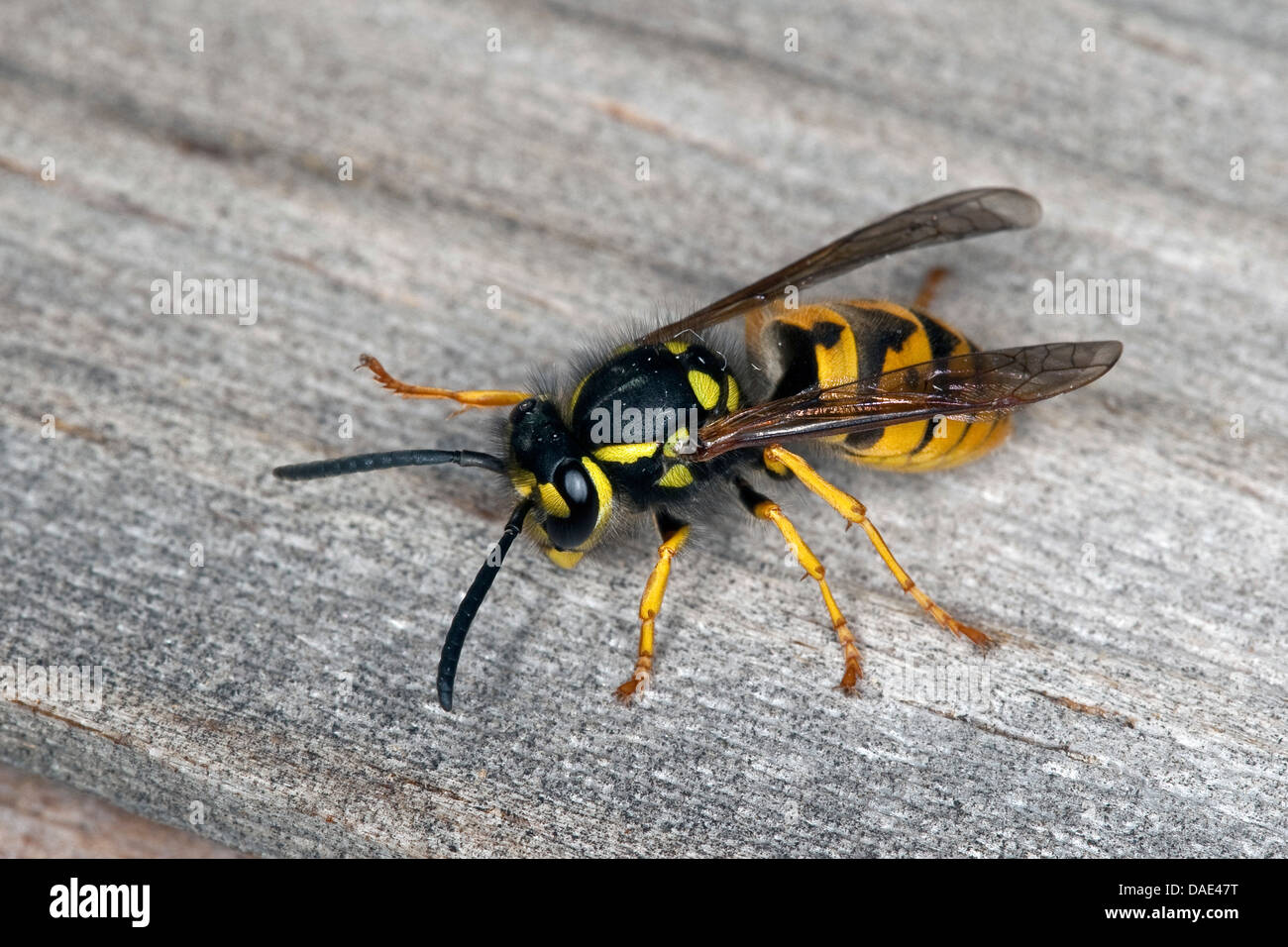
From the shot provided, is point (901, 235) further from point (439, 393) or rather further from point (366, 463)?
point (366, 463)

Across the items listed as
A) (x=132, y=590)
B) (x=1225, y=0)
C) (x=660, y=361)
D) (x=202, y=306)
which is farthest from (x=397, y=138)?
(x=1225, y=0)

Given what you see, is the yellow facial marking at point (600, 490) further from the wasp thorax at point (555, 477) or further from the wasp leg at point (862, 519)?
the wasp leg at point (862, 519)

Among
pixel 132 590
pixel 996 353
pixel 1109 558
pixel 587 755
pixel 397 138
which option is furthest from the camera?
pixel 397 138

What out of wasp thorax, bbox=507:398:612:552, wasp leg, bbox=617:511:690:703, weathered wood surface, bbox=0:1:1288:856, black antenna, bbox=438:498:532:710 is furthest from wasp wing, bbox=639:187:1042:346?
black antenna, bbox=438:498:532:710

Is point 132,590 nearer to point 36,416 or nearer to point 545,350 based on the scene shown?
point 36,416

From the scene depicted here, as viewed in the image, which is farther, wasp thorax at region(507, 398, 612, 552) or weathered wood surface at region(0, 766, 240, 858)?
wasp thorax at region(507, 398, 612, 552)

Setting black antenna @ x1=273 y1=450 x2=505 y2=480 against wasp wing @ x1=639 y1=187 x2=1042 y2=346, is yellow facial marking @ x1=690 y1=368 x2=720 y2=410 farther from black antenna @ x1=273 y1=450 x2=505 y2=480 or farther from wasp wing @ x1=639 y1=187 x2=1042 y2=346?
black antenna @ x1=273 y1=450 x2=505 y2=480

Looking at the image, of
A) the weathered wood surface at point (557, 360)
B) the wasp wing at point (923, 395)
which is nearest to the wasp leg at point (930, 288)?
the weathered wood surface at point (557, 360)
